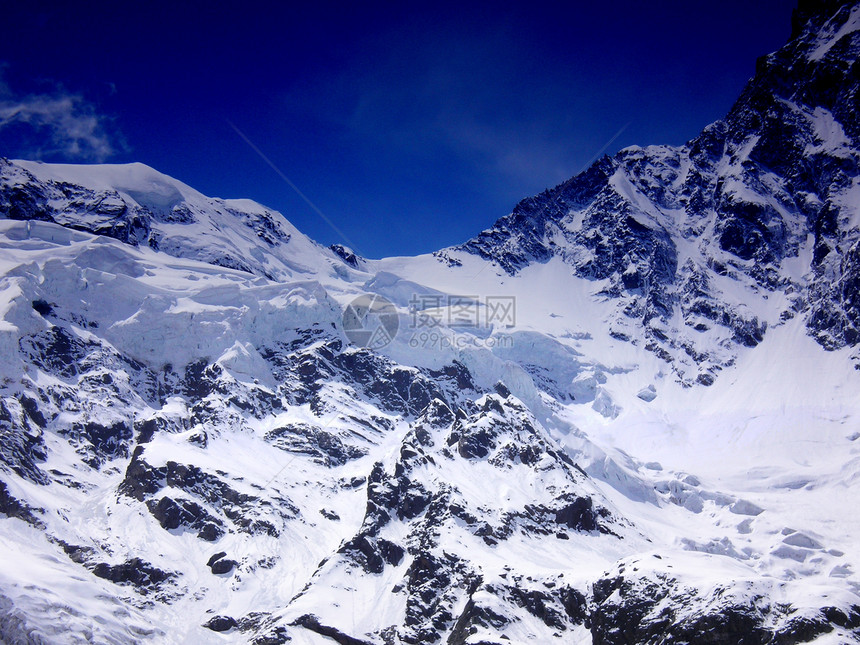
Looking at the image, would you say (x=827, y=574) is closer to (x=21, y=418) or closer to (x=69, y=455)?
(x=69, y=455)

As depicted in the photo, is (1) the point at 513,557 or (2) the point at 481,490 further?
(2) the point at 481,490

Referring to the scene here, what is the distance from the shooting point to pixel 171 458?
16062 cm

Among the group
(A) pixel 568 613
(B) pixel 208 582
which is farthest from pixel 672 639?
(B) pixel 208 582

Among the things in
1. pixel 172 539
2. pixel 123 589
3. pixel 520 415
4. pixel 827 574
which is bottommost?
pixel 123 589

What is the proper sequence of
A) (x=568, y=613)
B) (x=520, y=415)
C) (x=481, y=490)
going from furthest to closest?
(x=520, y=415) → (x=481, y=490) → (x=568, y=613)

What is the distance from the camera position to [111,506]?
150 m

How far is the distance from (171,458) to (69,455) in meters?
26.0

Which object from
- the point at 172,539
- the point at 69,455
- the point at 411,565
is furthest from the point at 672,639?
the point at 69,455

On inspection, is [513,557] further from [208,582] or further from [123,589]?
[123,589]

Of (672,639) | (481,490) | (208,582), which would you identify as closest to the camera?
(672,639)

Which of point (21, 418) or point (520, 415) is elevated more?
point (520, 415)

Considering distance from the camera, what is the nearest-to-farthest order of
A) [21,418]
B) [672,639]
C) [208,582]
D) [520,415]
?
[672,639] → [208,582] → [21,418] → [520,415]

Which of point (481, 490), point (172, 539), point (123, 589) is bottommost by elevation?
point (123, 589)

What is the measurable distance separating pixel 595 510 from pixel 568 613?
45.2 meters
